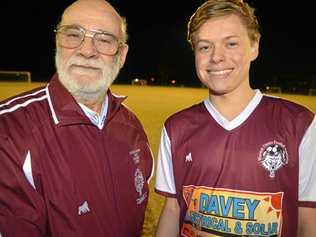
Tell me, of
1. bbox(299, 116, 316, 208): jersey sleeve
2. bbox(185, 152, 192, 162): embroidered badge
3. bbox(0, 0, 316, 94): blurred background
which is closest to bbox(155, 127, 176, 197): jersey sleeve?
bbox(185, 152, 192, 162): embroidered badge

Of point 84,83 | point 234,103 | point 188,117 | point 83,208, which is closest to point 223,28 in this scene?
point 234,103

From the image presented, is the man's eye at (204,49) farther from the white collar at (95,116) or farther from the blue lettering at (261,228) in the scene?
the blue lettering at (261,228)

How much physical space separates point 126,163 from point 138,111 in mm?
10767

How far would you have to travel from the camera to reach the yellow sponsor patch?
220 cm

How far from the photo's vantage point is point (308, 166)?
2.21 meters

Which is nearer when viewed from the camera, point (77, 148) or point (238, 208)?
point (238, 208)

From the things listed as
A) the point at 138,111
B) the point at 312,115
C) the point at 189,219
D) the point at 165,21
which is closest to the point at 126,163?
the point at 189,219

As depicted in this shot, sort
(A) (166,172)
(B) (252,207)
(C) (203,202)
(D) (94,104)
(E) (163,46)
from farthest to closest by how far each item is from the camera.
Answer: (E) (163,46) → (D) (94,104) → (A) (166,172) → (C) (203,202) → (B) (252,207)

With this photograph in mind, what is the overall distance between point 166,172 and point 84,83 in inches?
29.7

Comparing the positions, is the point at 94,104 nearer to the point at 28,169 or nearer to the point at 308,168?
the point at 28,169

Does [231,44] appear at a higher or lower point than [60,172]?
higher

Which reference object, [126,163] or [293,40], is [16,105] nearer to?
[126,163]

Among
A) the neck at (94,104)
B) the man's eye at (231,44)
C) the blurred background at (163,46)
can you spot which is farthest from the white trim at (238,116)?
the blurred background at (163,46)

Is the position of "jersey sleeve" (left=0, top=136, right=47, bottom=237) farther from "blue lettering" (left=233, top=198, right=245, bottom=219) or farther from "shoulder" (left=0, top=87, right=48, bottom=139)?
"blue lettering" (left=233, top=198, right=245, bottom=219)
